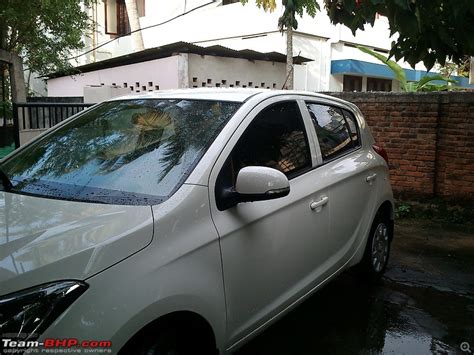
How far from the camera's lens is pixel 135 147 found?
2723 mm

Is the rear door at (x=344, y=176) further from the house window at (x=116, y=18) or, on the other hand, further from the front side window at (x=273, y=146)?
the house window at (x=116, y=18)

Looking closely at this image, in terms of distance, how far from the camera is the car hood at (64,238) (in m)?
1.78

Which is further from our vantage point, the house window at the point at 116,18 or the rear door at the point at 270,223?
the house window at the point at 116,18

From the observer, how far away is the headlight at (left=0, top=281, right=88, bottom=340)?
1688mm

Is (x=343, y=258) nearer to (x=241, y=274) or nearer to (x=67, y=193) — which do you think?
(x=241, y=274)

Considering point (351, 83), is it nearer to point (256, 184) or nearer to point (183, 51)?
point (183, 51)

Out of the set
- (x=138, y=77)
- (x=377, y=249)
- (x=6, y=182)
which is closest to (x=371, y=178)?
(x=377, y=249)

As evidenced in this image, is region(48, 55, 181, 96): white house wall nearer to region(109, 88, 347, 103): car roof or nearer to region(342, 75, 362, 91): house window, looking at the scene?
region(109, 88, 347, 103): car roof

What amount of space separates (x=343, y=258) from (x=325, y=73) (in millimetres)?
12598

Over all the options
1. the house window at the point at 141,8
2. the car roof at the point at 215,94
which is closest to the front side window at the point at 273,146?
the car roof at the point at 215,94

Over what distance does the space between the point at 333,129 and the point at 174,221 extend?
205cm

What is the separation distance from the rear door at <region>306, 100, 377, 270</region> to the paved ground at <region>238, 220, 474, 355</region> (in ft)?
1.66

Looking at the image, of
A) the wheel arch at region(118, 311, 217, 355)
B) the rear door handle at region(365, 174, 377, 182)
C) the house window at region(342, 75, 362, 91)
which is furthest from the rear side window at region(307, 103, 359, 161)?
the house window at region(342, 75, 362, 91)

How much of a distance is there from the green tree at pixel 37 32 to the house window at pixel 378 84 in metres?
12.0
